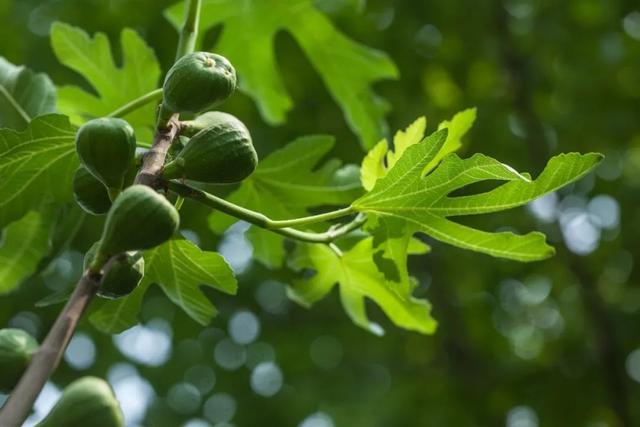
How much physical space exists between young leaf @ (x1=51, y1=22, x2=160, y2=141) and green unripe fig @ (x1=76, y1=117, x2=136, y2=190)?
92cm

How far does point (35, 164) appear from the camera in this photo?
1.84 meters

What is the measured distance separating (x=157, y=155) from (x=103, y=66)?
1045 mm

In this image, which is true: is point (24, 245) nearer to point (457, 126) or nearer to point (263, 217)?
point (263, 217)

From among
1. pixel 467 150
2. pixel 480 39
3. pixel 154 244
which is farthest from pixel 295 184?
pixel 480 39

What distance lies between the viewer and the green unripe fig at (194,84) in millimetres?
1512

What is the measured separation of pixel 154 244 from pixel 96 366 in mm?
5289

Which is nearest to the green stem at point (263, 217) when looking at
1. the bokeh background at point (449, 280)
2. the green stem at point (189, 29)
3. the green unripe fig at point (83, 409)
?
the green unripe fig at point (83, 409)

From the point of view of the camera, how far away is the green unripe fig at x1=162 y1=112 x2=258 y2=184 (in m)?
1.43

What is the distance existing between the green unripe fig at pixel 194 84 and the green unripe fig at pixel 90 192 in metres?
0.18

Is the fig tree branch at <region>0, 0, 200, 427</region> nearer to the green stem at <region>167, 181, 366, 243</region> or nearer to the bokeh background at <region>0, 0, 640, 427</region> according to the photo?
the green stem at <region>167, 181, 366, 243</region>

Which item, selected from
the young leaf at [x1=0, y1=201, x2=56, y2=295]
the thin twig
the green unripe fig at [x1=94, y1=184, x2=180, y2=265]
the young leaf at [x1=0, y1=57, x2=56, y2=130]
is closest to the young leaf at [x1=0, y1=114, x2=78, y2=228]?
the young leaf at [x1=0, y1=201, x2=56, y2=295]

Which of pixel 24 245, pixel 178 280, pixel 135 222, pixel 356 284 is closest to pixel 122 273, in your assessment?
pixel 135 222

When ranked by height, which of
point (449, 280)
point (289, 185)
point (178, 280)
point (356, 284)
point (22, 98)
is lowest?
point (449, 280)

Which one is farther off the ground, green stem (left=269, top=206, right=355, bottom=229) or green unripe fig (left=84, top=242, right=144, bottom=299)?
green unripe fig (left=84, top=242, right=144, bottom=299)
